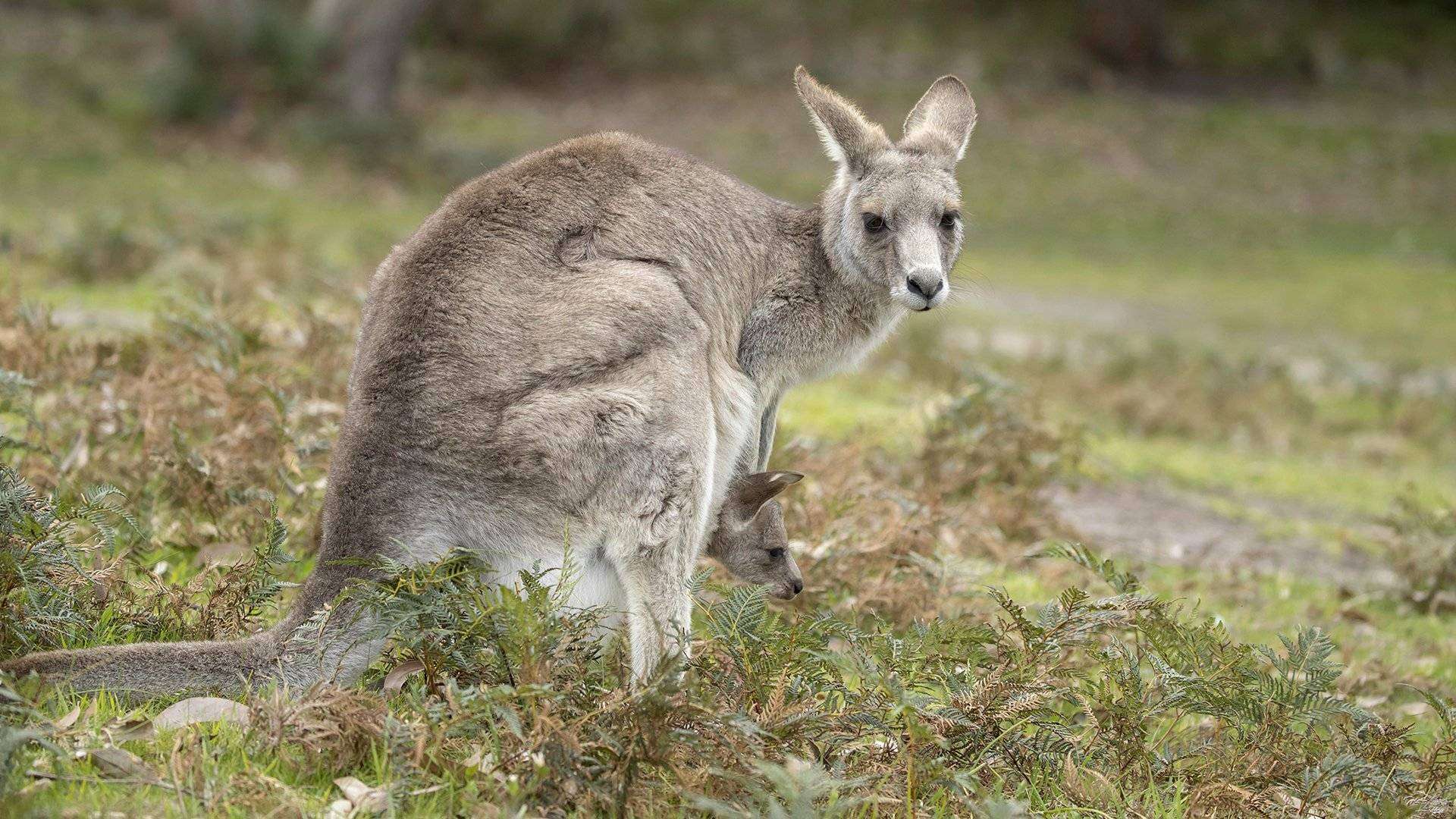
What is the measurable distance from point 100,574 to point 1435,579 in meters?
5.85

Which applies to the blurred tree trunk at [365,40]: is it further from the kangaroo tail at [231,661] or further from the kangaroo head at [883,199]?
the kangaroo tail at [231,661]

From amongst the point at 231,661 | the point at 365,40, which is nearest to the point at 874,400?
the point at 231,661

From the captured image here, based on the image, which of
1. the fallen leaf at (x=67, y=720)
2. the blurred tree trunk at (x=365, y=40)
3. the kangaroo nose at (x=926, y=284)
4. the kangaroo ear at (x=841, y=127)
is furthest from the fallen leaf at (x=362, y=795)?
the blurred tree trunk at (x=365, y=40)

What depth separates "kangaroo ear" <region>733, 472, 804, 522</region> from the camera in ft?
15.6

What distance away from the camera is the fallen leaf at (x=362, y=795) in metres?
3.33

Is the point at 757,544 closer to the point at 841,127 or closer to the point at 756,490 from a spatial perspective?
the point at 756,490

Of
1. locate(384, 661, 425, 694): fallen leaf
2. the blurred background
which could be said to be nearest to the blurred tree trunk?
the blurred background

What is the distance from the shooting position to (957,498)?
7098 mm

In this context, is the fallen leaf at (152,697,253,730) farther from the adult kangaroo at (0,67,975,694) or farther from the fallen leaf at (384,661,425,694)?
the fallen leaf at (384,661,425,694)

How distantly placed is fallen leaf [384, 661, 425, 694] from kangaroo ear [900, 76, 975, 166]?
2.56 m

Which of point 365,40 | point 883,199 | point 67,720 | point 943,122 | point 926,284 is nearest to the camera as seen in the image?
point 67,720

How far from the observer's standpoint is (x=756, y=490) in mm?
4820

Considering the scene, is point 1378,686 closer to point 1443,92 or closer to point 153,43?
point 153,43

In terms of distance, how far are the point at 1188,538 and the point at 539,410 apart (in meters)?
4.83
